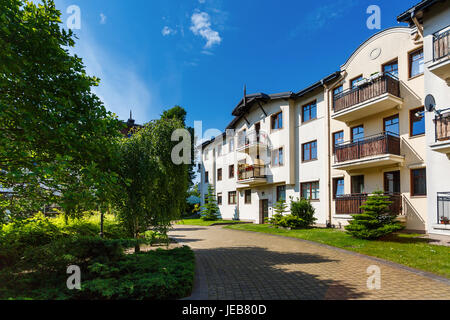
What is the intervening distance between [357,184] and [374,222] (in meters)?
→ 4.73

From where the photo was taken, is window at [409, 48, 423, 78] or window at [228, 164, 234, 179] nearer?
window at [409, 48, 423, 78]

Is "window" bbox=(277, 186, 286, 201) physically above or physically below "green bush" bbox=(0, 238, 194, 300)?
above

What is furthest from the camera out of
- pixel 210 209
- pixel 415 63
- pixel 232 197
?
pixel 210 209

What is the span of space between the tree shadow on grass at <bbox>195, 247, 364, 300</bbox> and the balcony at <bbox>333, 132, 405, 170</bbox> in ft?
23.2

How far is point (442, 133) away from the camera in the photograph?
1063 cm

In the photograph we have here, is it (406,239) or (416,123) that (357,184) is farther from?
(406,239)

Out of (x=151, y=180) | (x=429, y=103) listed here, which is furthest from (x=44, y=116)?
(x=429, y=103)

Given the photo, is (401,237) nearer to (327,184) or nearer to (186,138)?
(327,184)

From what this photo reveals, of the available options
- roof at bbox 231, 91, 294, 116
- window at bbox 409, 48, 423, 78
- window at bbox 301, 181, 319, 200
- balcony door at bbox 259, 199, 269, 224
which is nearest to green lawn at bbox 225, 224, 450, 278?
window at bbox 301, 181, 319, 200

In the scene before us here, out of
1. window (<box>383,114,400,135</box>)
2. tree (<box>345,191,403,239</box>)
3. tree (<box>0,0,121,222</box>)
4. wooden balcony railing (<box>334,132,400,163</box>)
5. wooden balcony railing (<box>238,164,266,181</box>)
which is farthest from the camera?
wooden balcony railing (<box>238,164,266,181</box>)

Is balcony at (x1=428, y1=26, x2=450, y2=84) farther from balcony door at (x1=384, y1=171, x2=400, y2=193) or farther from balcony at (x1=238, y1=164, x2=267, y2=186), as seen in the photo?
balcony at (x1=238, y1=164, x2=267, y2=186)

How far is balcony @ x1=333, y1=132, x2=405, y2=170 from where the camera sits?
43.3ft
